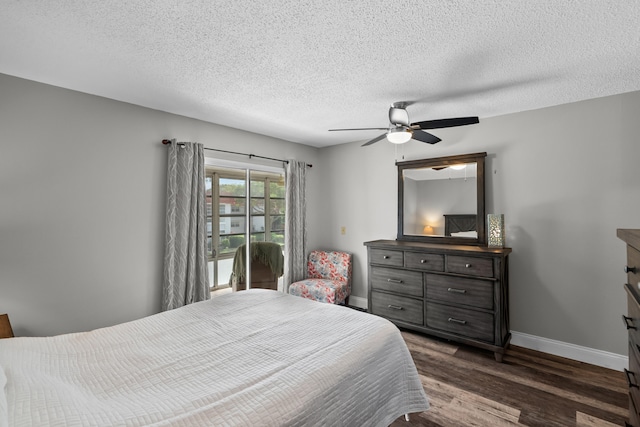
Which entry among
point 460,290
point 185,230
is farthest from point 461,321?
point 185,230

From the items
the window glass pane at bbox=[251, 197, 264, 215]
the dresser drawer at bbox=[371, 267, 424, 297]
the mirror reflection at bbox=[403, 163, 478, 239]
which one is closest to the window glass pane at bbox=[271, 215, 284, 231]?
the window glass pane at bbox=[251, 197, 264, 215]

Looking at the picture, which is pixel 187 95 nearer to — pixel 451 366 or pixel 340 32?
pixel 340 32

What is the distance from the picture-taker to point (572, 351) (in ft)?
9.01

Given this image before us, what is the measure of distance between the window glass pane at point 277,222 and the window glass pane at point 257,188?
389 mm

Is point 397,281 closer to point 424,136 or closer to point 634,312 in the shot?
point 424,136

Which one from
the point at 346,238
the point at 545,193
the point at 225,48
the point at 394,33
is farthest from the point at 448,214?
the point at 225,48

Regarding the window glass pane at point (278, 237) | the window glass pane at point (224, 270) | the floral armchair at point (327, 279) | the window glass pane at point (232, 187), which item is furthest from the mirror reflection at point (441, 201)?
the window glass pane at point (224, 270)

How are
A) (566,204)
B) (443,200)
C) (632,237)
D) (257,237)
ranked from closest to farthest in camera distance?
(632,237)
(566,204)
(443,200)
(257,237)

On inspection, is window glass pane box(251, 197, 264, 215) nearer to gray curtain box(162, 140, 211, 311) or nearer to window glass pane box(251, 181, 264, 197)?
window glass pane box(251, 181, 264, 197)

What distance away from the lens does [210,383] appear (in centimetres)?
124

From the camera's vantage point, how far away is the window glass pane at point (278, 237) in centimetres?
405

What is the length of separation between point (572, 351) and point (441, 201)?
1.93 m

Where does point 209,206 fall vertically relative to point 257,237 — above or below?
above

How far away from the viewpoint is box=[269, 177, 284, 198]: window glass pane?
405 centimetres
